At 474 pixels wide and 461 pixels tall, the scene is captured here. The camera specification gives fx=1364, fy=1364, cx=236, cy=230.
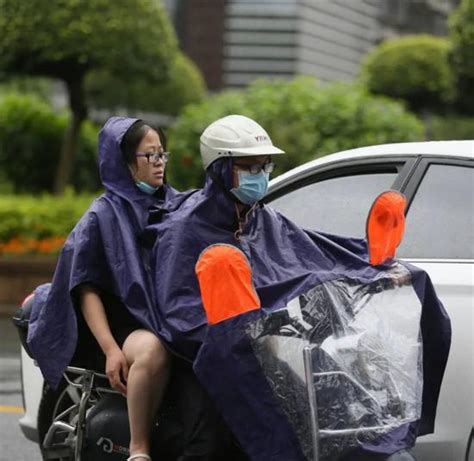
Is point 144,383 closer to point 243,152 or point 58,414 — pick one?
point 243,152

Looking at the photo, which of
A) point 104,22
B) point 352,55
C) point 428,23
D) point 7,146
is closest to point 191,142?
point 104,22

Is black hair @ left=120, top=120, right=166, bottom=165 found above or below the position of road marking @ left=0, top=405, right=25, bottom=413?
above

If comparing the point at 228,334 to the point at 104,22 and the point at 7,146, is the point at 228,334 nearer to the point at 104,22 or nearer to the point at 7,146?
the point at 104,22

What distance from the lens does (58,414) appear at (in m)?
5.82

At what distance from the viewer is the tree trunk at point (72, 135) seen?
62.3 ft

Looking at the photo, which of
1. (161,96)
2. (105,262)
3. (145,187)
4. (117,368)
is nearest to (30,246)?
(145,187)

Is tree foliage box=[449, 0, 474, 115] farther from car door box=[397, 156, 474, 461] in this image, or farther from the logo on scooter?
the logo on scooter

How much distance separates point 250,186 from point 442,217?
3.46ft

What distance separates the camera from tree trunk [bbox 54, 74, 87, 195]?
19.0 meters

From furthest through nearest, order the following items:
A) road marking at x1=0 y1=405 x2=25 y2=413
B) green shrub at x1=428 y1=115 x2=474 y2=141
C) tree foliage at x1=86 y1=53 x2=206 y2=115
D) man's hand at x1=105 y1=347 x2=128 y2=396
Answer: tree foliage at x1=86 y1=53 x2=206 y2=115 → green shrub at x1=428 y1=115 x2=474 y2=141 → road marking at x1=0 y1=405 x2=25 y2=413 → man's hand at x1=105 y1=347 x2=128 y2=396

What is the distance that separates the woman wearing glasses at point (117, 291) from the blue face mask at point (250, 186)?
0.44m

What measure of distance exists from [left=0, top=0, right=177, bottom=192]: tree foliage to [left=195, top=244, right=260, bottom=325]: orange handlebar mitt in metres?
14.4

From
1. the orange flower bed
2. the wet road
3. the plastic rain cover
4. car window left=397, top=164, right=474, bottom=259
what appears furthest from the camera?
the orange flower bed

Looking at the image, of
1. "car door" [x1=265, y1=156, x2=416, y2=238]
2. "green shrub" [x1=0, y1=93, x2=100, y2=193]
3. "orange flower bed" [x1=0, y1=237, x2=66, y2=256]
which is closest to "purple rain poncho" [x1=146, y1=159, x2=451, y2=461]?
"car door" [x1=265, y1=156, x2=416, y2=238]
